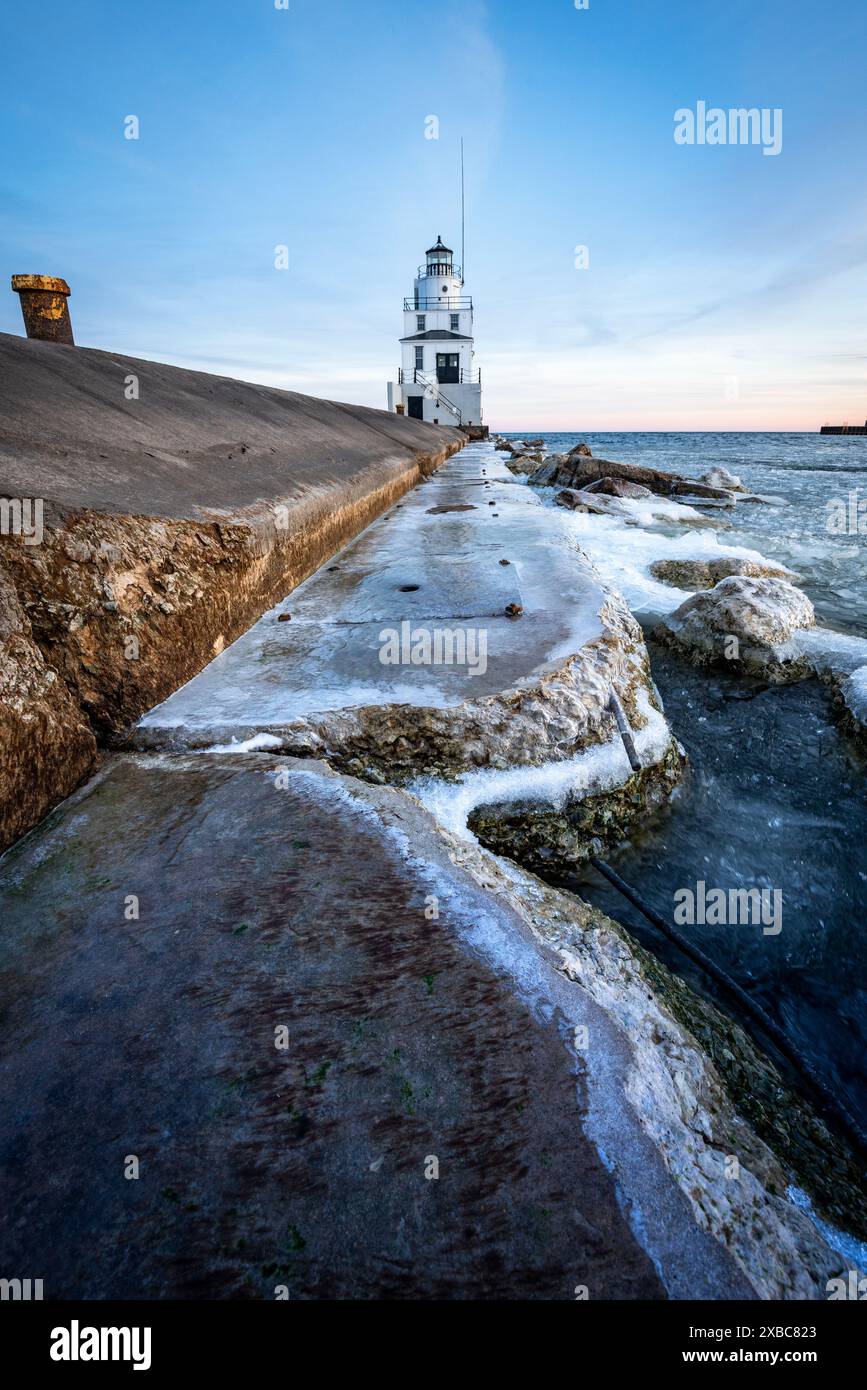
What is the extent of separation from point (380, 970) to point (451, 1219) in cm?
44

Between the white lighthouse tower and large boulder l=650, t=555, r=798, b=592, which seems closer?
large boulder l=650, t=555, r=798, b=592

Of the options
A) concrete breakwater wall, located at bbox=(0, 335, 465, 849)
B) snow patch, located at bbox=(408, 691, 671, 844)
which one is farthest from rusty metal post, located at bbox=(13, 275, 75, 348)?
snow patch, located at bbox=(408, 691, 671, 844)

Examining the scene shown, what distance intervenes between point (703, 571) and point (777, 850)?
4.90 meters

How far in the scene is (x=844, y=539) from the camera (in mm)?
11195

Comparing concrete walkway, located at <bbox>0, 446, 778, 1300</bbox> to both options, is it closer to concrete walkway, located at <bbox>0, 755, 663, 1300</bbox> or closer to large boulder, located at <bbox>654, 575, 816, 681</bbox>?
concrete walkway, located at <bbox>0, 755, 663, 1300</bbox>

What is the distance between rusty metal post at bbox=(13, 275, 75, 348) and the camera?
494 centimetres

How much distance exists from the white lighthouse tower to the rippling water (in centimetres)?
3186

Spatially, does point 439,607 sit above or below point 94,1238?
above

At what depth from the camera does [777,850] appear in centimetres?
266

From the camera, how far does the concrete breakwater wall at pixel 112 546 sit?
5.96 ft

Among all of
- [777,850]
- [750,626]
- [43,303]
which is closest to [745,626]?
[750,626]

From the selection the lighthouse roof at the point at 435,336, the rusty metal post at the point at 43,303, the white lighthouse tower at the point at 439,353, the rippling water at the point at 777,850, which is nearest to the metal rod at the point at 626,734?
the rippling water at the point at 777,850
